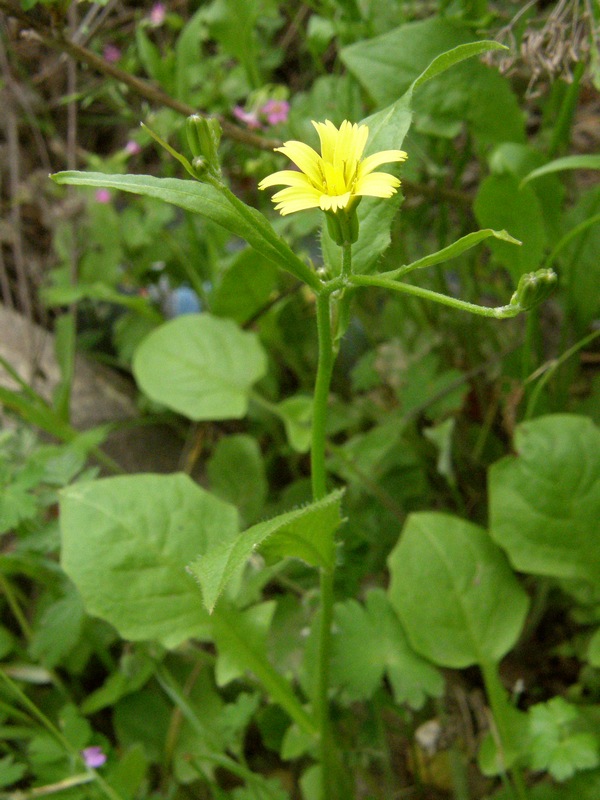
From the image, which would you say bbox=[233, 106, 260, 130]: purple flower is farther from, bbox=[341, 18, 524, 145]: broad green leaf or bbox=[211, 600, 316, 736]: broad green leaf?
bbox=[211, 600, 316, 736]: broad green leaf

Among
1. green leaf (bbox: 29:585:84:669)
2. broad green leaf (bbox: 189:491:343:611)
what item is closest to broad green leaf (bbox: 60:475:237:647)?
green leaf (bbox: 29:585:84:669)

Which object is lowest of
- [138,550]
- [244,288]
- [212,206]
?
[138,550]

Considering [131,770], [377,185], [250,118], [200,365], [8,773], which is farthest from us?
[250,118]

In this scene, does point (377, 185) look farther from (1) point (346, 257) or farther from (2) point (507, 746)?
(2) point (507, 746)

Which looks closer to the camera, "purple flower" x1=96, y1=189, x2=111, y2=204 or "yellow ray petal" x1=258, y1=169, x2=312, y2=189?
"yellow ray petal" x1=258, y1=169, x2=312, y2=189

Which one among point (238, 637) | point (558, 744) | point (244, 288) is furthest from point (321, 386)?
point (244, 288)

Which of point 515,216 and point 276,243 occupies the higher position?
point 276,243

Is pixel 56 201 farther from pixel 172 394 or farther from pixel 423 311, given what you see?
pixel 423 311
